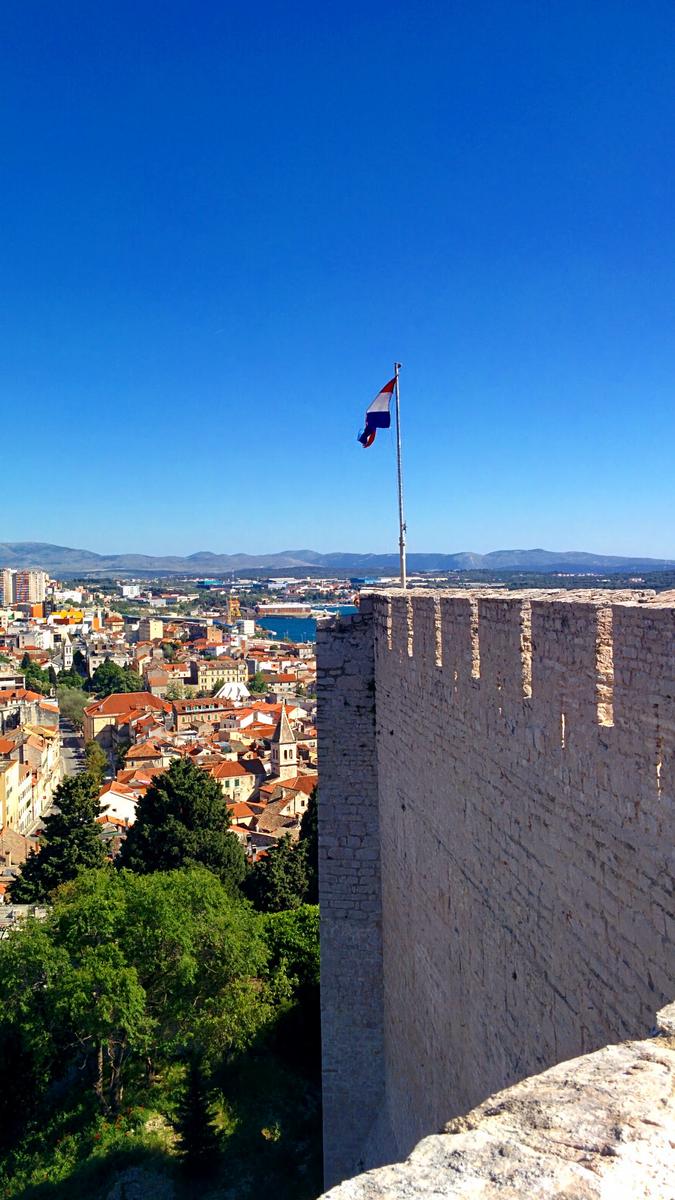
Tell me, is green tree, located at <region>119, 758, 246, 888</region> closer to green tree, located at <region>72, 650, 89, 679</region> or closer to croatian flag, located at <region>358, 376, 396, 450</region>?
croatian flag, located at <region>358, 376, 396, 450</region>

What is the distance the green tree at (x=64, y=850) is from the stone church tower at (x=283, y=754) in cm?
2246

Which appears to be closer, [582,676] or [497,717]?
[582,676]

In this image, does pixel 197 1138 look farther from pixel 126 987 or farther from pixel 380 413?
pixel 380 413

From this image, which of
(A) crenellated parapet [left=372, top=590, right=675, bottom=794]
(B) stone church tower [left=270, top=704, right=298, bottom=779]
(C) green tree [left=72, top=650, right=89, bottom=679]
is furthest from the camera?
(C) green tree [left=72, top=650, right=89, bottom=679]

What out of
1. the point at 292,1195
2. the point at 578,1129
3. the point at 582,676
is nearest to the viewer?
the point at 578,1129

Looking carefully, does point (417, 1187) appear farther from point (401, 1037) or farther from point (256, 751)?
point (256, 751)

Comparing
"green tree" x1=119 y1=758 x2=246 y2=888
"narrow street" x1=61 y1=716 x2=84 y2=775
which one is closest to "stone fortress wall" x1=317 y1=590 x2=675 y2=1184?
"green tree" x1=119 y1=758 x2=246 y2=888

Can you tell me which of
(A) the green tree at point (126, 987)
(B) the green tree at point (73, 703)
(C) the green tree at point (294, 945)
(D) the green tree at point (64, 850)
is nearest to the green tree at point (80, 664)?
(B) the green tree at point (73, 703)

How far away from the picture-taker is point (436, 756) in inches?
238

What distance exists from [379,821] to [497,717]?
164 inches

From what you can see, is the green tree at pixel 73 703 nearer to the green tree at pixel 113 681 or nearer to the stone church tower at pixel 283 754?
the green tree at pixel 113 681

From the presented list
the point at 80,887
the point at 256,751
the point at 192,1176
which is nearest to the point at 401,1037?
the point at 192,1176

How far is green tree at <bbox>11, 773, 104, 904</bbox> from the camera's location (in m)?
24.3

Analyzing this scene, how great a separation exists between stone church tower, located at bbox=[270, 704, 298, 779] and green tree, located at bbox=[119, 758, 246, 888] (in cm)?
2185
